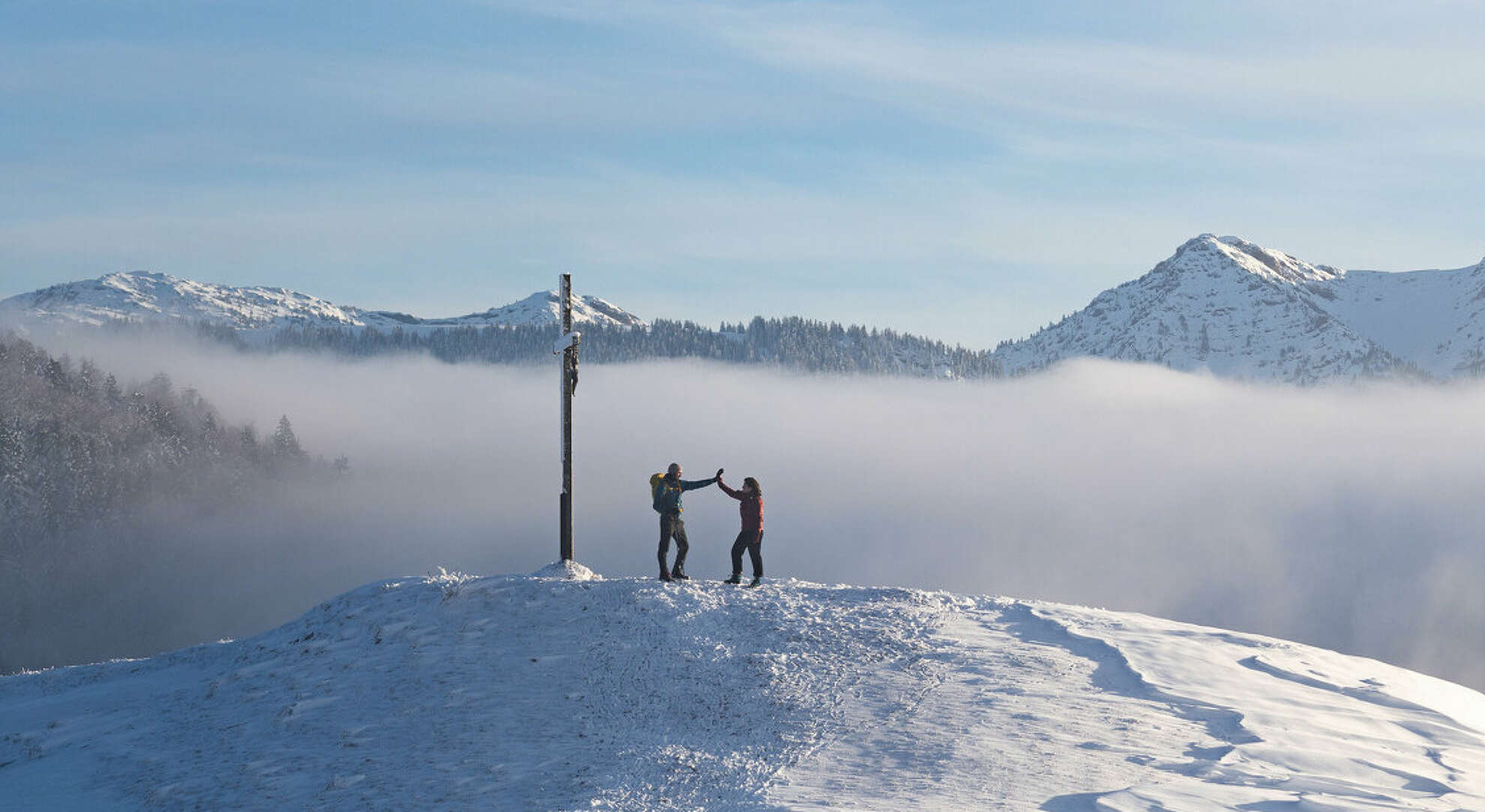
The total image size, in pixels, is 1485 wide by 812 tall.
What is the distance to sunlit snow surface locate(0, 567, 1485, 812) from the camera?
18.4m

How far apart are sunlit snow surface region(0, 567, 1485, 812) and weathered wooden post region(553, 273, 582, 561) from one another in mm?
2145

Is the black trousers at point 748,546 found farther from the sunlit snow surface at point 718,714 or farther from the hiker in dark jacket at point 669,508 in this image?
the hiker in dark jacket at point 669,508

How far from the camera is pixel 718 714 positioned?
20.5 m

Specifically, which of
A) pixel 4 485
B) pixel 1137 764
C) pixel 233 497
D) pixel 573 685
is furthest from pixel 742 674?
pixel 233 497

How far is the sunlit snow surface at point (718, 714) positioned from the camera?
18391 millimetres

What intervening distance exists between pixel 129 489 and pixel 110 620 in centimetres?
1554

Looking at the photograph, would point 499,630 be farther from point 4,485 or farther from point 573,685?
point 4,485

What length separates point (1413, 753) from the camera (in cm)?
2094

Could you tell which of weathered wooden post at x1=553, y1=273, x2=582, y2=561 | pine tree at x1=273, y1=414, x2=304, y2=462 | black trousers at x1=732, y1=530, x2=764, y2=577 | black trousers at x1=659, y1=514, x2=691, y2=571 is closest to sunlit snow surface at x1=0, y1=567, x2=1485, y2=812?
black trousers at x1=732, y1=530, x2=764, y2=577

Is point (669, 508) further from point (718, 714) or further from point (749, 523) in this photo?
point (718, 714)

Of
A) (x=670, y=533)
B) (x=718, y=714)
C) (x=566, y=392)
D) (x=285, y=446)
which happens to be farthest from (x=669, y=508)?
(x=285, y=446)

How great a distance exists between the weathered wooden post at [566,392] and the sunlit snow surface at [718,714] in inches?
84.4

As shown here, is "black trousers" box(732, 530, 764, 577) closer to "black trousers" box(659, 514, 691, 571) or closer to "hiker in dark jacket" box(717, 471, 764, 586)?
"hiker in dark jacket" box(717, 471, 764, 586)

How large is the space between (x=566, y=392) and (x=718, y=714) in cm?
980
